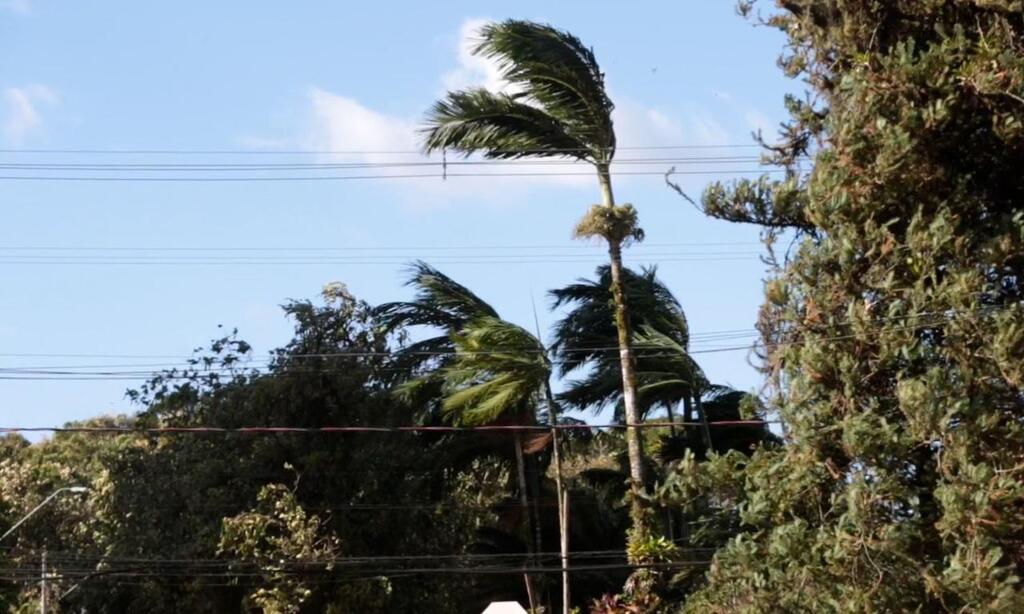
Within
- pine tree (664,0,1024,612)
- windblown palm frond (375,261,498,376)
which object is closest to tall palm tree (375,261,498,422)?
windblown palm frond (375,261,498,376)

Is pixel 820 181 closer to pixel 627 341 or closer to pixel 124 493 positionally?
pixel 627 341

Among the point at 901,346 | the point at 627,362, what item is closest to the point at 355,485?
the point at 627,362

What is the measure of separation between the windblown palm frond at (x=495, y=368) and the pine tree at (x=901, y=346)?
11.9 m

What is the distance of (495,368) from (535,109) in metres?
4.35

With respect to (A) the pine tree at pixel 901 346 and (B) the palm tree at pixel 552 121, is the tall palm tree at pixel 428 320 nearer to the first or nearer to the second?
(B) the palm tree at pixel 552 121

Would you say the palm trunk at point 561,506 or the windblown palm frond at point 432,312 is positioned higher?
the windblown palm frond at point 432,312

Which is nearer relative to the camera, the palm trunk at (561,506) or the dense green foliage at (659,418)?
the dense green foliage at (659,418)

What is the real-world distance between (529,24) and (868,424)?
12.5 m

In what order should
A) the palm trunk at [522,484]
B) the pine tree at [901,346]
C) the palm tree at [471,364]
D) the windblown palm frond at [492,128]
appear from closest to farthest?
the pine tree at [901,346] → the windblown palm frond at [492,128] → the palm tree at [471,364] → the palm trunk at [522,484]

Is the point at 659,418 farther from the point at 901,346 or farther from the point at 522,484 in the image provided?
the point at 901,346

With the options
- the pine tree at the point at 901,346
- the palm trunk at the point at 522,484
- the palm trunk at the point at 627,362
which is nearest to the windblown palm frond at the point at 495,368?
the palm trunk at the point at 627,362

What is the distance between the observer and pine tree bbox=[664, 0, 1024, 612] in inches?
352

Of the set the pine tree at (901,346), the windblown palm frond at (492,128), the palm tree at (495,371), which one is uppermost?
the windblown palm frond at (492,128)

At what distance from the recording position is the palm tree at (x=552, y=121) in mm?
20047
